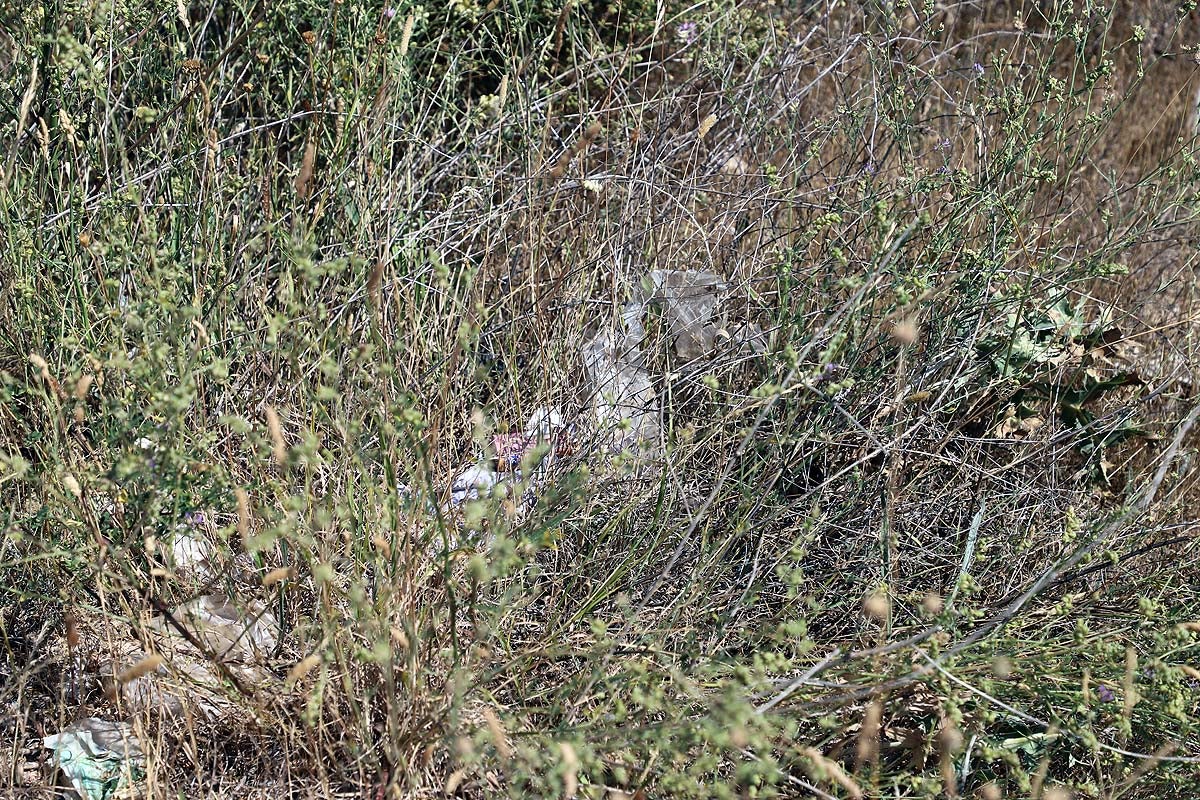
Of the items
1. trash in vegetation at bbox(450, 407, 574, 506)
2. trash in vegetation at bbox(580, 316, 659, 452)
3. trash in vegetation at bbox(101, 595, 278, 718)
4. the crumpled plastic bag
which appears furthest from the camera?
the crumpled plastic bag

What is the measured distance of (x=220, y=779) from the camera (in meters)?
1.75

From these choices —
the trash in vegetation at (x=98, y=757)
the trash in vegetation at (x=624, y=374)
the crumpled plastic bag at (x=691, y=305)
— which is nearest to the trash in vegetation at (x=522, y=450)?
the trash in vegetation at (x=624, y=374)

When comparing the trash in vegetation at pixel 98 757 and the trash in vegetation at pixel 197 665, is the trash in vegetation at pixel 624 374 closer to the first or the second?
the trash in vegetation at pixel 197 665

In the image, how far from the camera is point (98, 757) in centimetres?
180

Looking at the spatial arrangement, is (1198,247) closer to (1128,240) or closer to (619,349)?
(1128,240)

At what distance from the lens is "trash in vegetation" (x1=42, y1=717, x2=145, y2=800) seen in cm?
176

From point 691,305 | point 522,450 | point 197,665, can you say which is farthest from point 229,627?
point 691,305

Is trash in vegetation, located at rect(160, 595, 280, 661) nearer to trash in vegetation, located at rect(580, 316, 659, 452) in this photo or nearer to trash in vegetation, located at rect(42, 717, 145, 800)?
trash in vegetation, located at rect(42, 717, 145, 800)

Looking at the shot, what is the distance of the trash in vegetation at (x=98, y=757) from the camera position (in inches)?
69.2

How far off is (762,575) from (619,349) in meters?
0.61

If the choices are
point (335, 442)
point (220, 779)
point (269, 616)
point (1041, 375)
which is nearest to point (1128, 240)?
point (1041, 375)

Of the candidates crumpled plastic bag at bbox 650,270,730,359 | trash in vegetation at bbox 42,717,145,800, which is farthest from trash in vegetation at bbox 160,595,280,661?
crumpled plastic bag at bbox 650,270,730,359

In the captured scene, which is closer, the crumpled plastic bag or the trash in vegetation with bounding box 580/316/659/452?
the trash in vegetation with bounding box 580/316/659/452

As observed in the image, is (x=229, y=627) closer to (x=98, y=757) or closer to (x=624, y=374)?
(x=98, y=757)
